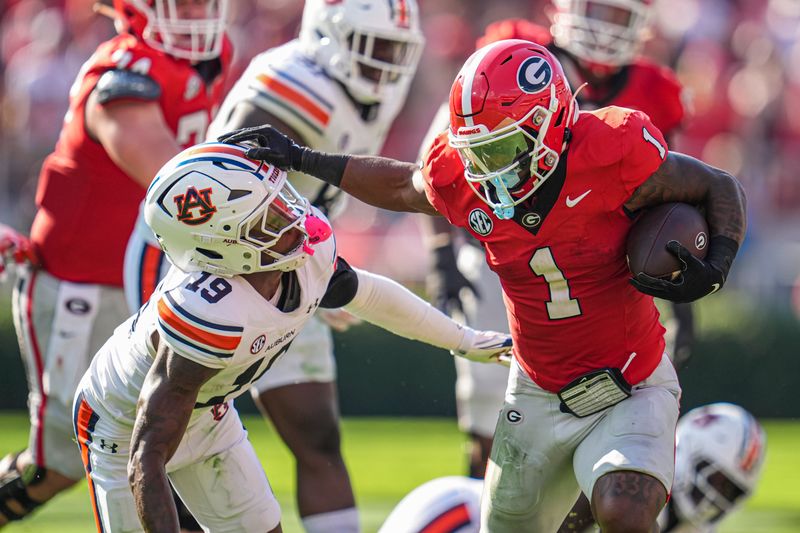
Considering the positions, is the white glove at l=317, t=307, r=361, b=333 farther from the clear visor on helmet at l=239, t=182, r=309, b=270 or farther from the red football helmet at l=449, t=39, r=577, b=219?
the red football helmet at l=449, t=39, r=577, b=219

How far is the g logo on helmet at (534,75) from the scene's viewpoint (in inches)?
151

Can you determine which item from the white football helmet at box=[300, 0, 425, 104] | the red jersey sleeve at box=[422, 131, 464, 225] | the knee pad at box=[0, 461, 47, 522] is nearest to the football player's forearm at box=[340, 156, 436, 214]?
the red jersey sleeve at box=[422, 131, 464, 225]

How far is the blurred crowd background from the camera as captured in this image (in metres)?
11.9

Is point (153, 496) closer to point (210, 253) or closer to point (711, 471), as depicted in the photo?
point (210, 253)

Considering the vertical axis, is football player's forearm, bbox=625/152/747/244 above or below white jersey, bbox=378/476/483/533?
above

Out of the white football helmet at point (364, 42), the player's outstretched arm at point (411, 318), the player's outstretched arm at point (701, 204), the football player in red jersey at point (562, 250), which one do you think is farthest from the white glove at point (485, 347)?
the white football helmet at point (364, 42)

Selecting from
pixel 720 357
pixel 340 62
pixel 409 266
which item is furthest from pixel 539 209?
pixel 409 266

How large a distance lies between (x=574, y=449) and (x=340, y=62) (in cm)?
→ 198

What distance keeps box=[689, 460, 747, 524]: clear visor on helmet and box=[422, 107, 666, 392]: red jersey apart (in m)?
1.27

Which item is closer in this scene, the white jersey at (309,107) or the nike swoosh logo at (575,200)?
the nike swoosh logo at (575,200)

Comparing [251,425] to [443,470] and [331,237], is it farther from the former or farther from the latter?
[331,237]

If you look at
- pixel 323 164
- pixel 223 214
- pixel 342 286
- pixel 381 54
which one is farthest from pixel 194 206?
pixel 381 54

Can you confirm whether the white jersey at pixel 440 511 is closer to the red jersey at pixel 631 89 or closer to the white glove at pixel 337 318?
the white glove at pixel 337 318

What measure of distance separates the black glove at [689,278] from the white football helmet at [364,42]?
1.87 metres
